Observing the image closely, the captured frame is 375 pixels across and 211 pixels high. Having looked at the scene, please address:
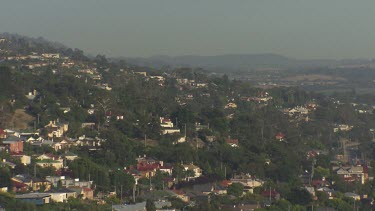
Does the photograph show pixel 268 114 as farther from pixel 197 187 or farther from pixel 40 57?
pixel 197 187

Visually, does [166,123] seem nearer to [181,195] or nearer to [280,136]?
[280,136]

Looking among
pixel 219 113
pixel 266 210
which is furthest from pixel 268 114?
pixel 266 210

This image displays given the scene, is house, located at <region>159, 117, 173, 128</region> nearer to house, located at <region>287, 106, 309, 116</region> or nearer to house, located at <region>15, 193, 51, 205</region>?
house, located at <region>15, 193, 51, 205</region>

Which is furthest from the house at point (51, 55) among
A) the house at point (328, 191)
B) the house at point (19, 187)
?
the house at point (19, 187)

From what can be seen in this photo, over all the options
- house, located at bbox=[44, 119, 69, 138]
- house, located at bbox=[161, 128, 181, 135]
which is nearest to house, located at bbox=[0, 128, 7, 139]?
house, located at bbox=[44, 119, 69, 138]

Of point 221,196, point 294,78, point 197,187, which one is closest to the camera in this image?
point 221,196
